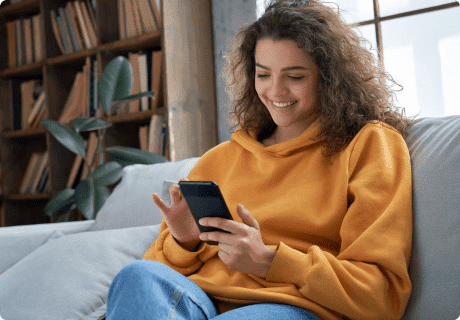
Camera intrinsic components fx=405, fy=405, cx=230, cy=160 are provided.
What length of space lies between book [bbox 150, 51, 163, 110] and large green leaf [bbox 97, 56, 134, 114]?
16 centimetres

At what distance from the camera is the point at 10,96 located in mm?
2875

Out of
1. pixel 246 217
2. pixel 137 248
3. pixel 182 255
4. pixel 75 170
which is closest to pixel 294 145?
pixel 246 217

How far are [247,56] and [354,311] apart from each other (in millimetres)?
719

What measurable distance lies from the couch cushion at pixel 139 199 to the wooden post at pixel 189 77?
62 cm

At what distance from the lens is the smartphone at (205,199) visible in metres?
0.74

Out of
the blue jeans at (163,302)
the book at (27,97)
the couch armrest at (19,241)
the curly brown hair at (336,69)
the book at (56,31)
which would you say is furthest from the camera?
the book at (27,97)

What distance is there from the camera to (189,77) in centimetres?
219

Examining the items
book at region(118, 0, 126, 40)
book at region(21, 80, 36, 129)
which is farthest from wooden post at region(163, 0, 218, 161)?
book at region(21, 80, 36, 129)

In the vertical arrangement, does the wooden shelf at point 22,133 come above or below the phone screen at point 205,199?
above

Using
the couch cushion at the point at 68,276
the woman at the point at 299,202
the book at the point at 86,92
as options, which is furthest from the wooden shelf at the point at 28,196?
the woman at the point at 299,202

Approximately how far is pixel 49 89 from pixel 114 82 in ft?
2.51

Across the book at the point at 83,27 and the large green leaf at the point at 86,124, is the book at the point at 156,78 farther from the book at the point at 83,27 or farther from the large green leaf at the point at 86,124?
the book at the point at 83,27

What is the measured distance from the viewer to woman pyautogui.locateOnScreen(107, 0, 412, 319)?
2.35 feet

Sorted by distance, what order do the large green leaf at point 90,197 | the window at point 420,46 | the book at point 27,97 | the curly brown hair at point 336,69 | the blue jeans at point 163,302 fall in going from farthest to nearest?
the book at point 27,97 < the large green leaf at point 90,197 < the window at point 420,46 < the curly brown hair at point 336,69 < the blue jeans at point 163,302
